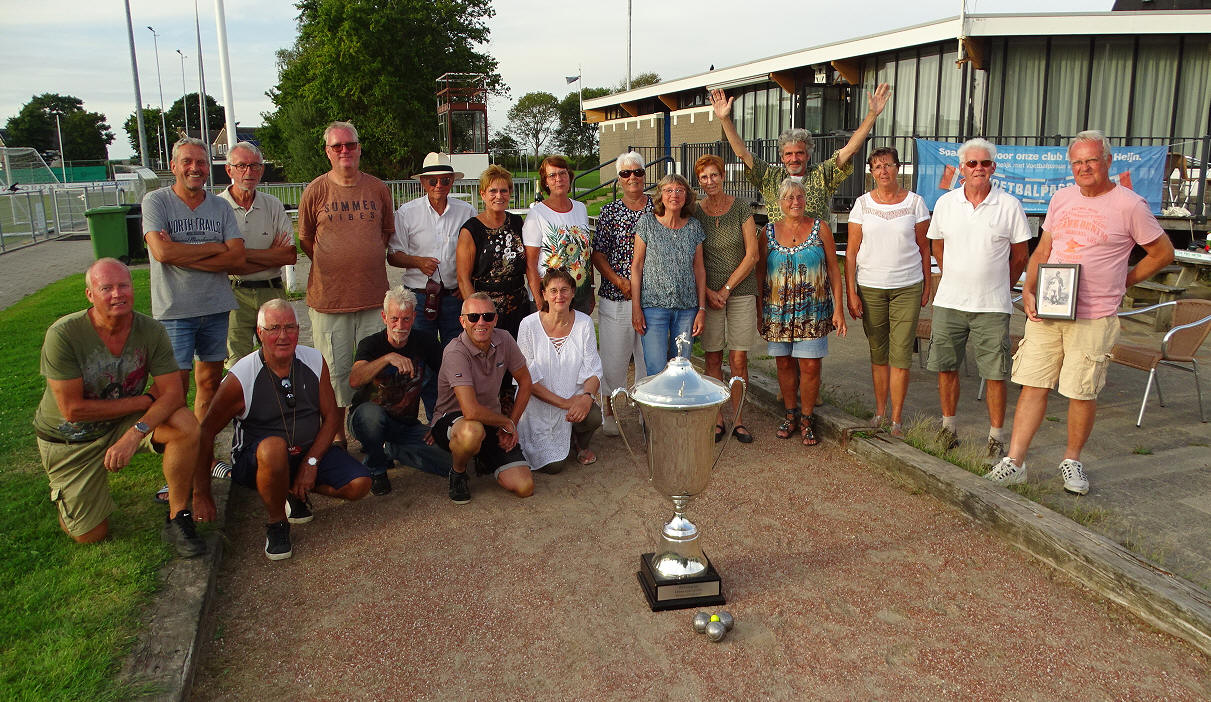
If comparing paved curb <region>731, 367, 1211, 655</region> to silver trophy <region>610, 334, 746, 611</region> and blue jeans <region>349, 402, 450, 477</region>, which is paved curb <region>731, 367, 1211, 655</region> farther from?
blue jeans <region>349, 402, 450, 477</region>

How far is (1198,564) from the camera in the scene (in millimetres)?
3855

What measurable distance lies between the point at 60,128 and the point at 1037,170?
10876cm

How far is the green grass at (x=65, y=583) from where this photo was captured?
3027 millimetres

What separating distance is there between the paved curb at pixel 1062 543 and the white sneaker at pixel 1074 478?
1.73ft

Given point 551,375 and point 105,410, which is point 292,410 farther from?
point 551,375

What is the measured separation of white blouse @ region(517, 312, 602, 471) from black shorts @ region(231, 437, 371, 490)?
1.06 m

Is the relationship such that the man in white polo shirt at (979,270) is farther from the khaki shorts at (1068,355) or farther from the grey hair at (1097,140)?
the grey hair at (1097,140)

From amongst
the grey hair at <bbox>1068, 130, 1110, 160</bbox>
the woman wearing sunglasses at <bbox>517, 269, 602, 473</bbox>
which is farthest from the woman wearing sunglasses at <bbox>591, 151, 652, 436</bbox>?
the grey hair at <bbox>1068, 130, 1110, 160</bbox>

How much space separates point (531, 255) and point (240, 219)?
1.92 meters

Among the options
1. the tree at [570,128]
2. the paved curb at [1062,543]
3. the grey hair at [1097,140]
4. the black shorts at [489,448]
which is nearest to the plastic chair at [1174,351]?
the grey hair at [1097,140]

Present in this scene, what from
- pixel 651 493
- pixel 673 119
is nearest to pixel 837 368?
pixel 651 493

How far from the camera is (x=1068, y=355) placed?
186 inches

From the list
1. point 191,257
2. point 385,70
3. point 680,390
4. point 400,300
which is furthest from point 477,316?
point 385,70

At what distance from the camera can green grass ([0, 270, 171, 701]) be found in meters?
3.03
